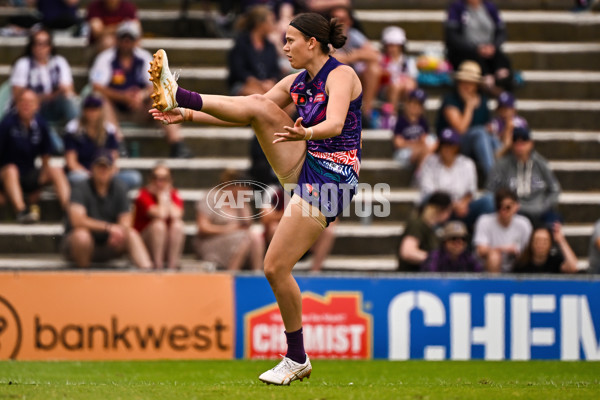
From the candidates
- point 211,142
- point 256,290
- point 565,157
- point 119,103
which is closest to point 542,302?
point 256,290

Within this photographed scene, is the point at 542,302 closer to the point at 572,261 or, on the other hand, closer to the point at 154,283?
the point at 572,261

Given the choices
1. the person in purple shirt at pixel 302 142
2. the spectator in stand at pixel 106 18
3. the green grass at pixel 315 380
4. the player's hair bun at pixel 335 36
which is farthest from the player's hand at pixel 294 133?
the spectator in stand at pixel 106 18

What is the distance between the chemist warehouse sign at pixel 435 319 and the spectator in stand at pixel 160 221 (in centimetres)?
105

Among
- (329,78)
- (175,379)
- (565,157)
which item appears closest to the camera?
(329,78)

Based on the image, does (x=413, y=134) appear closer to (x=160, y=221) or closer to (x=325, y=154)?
(x=160, y=221)

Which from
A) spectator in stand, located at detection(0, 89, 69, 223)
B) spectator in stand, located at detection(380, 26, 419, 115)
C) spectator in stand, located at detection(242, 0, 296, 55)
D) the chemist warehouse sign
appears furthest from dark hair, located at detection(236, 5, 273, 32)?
the chemist warehouse sign

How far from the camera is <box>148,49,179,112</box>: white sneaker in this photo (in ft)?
20.7

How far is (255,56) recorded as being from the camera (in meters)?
13.1

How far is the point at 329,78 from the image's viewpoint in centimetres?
651

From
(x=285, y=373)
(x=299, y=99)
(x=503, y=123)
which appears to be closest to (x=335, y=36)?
(x=299, y=99)

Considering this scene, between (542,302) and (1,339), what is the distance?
5.57 metres

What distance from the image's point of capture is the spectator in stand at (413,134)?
42.7 feet

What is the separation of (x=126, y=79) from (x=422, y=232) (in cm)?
442

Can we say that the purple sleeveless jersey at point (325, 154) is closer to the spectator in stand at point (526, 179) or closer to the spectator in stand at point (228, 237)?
the spectator in stand at point (228, 237)
